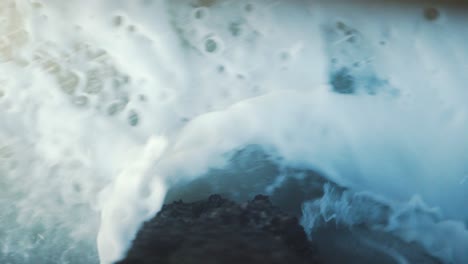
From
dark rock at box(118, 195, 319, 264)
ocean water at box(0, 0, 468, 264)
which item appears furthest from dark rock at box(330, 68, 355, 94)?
dark rock at box(118, 195, 319, 264)

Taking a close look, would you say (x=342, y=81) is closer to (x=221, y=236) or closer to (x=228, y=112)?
(x=228, y=112)

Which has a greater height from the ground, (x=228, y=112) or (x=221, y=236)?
(x=228, y=112)

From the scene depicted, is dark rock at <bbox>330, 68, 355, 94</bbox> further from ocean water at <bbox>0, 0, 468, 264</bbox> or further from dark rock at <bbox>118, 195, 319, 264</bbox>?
dark rock at <bbox>118, 195, 319, 264</bbox>

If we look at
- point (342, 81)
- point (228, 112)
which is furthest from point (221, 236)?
point (342, 81)

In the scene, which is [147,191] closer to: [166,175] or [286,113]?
[166,175]

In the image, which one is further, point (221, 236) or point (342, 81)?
point (342, 81)

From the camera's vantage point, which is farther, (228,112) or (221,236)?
(228,112)

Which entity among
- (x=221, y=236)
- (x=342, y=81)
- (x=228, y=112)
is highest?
(x=342, y=81)
